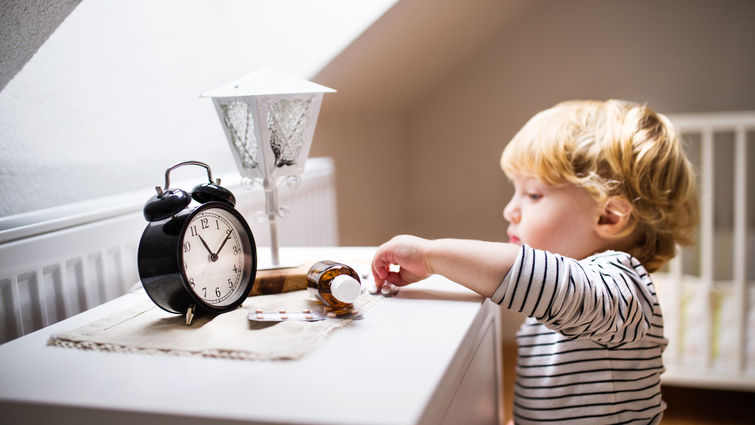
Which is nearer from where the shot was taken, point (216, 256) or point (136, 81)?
point (216, 256)

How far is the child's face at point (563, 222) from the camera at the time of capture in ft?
3.34

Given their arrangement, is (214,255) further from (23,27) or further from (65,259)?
(23,27)

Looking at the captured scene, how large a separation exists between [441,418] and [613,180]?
0.55m

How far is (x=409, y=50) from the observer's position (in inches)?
74.4

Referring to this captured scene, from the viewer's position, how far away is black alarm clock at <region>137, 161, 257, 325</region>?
2.24 ft

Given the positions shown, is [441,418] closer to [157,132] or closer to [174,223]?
[174,223]

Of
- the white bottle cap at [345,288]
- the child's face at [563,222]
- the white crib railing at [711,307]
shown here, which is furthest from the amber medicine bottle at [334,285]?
the white crib railing at [711,307]

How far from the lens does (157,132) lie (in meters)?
1.26

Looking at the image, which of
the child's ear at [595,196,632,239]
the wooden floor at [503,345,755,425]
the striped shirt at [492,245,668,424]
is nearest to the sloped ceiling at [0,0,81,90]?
the striped shirt at [492,245,668,424]

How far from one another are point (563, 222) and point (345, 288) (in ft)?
1.53

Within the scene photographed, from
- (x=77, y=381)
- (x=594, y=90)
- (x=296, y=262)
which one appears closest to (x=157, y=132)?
(x=296, y=262)

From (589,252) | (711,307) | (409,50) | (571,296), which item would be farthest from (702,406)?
(571,296)

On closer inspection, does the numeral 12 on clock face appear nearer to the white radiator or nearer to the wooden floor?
the white radiator

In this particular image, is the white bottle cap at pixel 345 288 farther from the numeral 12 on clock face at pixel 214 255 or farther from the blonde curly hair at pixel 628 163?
the blonde curly hair at pixel 628 163
